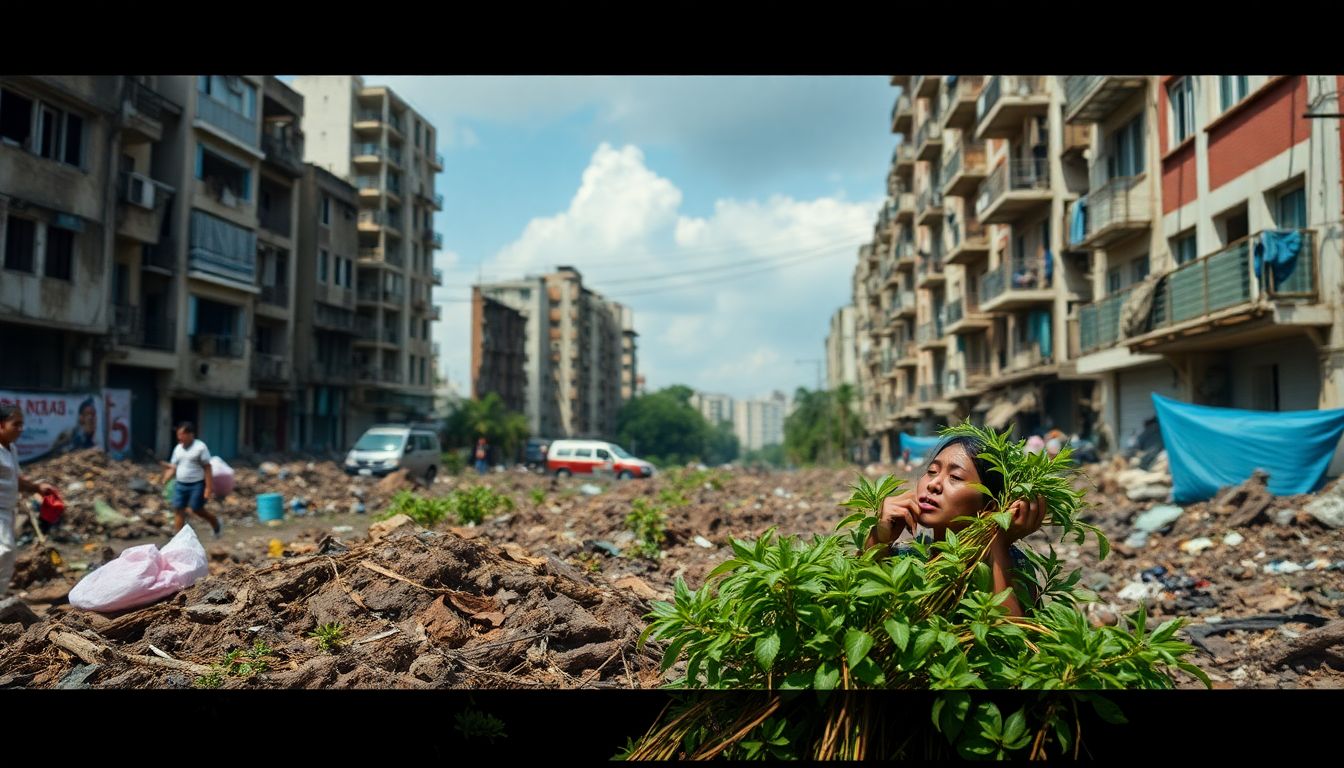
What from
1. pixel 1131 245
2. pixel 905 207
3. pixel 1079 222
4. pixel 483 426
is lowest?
pixel 483 426

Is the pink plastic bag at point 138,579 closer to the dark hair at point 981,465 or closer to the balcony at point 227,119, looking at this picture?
the dark hair at point 981,465

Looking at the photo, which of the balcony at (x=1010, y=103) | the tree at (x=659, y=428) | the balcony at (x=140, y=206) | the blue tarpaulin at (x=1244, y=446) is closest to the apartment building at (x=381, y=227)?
the balcony at (x=140, y=206)

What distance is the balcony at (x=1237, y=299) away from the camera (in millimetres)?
14219

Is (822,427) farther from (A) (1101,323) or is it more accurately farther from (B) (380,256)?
(A) (1101,323)

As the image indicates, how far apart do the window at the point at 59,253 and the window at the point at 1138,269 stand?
90.7 ft

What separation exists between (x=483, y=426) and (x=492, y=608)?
190 ft

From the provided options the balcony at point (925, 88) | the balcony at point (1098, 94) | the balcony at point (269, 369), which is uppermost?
the balcony at point (925, 88)

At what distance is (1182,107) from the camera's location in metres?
18.9

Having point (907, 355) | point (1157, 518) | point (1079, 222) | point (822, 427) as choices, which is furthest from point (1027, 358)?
point (822, 427)

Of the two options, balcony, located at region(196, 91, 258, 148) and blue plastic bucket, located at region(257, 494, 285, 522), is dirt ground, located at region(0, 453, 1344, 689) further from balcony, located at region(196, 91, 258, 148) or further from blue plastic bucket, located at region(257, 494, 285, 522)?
balcony, located at region(196, 91, 258, 148)

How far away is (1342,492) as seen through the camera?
1090cm

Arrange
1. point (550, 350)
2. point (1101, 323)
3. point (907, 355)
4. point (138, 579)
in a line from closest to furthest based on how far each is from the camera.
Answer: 1. point (138, 579)
2. point (1101, 323)
3. point (907, 355)
4. point (550, 350)

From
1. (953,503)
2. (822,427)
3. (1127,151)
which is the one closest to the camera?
(953,503)

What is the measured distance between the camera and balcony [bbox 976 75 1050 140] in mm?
29016
